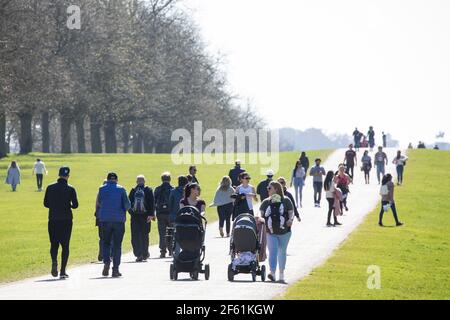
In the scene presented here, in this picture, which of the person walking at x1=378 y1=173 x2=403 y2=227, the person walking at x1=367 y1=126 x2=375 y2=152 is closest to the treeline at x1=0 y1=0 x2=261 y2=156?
the person walking at x1=367 y1=126 x2=375 y2=152

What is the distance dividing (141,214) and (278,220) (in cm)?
553

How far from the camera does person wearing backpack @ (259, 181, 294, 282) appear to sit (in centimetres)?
1927

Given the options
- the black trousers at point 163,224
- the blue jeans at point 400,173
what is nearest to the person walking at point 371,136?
the blue jeans at point 400,173

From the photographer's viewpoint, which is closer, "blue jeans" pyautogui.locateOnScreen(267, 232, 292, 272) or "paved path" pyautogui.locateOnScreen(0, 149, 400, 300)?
"paved path" pyautogui.locateOnScreen(0, 149, 400, 300)

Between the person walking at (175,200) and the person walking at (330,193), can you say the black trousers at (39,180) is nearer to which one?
the person walking at (330,193)

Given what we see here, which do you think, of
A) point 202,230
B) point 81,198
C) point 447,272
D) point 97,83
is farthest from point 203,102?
point 202,230

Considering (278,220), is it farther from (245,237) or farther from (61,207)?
(61,207)

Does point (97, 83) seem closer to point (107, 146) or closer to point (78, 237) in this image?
point (107, 146)

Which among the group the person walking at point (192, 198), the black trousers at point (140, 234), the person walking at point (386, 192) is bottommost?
the black trousers at point (140, 234)

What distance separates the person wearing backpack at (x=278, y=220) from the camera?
19.3 m

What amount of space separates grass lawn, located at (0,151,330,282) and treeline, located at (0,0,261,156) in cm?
426

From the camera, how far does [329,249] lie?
87.6 feet

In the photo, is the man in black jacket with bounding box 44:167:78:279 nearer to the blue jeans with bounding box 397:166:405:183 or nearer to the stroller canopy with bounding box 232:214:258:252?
the stroller canopy with bounding box 232:214:258:252

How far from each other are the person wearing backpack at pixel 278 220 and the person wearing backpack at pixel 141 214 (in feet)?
15.8
